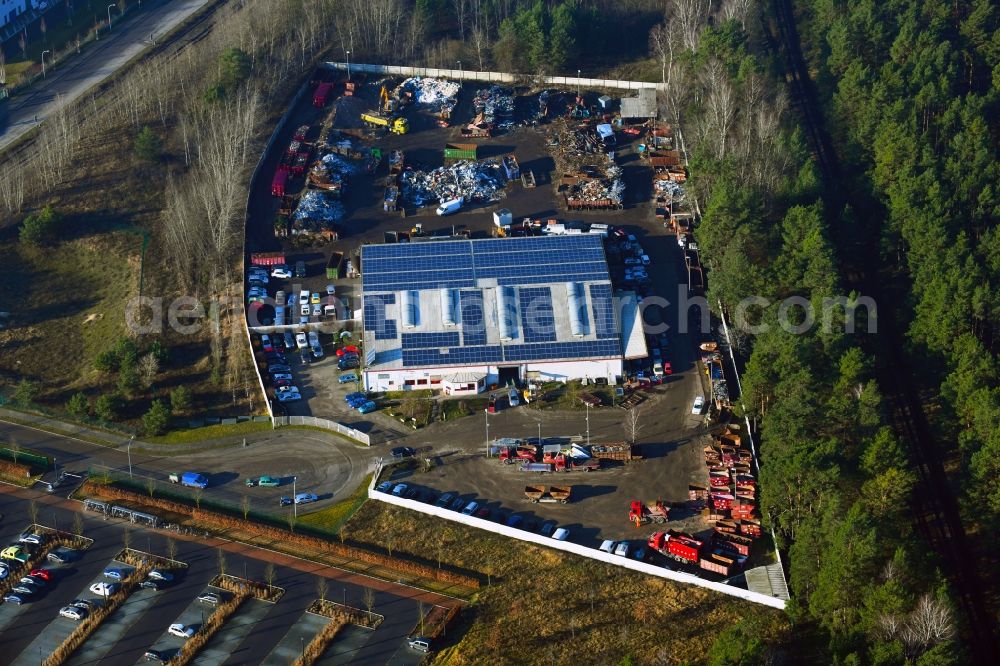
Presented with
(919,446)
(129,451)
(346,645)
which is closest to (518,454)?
(346,645)

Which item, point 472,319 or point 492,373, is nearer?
point 492,373

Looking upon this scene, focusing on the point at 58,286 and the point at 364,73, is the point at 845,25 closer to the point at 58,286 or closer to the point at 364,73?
the point at 364,73

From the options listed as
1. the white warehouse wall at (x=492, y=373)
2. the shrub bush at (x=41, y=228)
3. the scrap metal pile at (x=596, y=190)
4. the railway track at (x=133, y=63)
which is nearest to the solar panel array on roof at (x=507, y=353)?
the white warehouse wall at (x=492, y=373)

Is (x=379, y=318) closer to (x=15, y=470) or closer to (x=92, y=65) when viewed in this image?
(x=15, y=470)

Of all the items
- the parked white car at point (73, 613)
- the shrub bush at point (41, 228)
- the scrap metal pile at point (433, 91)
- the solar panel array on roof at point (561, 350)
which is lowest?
the parked white car at point (73, 613)

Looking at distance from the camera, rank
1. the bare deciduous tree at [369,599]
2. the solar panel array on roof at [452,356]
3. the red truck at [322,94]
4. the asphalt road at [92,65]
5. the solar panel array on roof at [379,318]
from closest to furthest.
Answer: the bare deciduous tree at [369,599]
the solar panel array on roof at [452,356]
the solar panel array on roof at [379,318]
the asphalt road at [92,65]
the red truck at [322,94]

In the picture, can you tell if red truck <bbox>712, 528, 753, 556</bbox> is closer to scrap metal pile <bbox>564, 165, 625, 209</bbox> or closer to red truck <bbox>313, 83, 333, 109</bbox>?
scrap metal pile <bbox>564, 165, 625, 209</bbox>

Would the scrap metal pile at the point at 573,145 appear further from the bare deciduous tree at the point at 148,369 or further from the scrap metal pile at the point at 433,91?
the bare deciduous tree at the point at 148,369

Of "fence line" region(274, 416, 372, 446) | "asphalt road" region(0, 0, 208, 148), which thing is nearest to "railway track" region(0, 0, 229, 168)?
"asphalt road" region(0, 0, 208, 148)
